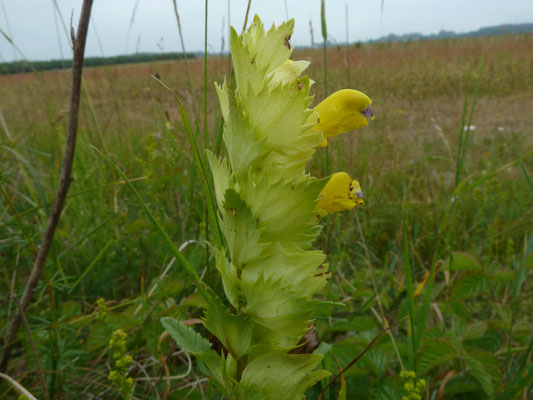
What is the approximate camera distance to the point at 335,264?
67.3 inches

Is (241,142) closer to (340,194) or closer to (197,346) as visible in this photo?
(340,194)

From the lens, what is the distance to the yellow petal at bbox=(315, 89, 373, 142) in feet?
2.26

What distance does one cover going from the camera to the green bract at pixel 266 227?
0.56 meters

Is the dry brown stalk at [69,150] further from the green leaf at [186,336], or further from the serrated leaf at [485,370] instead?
the serrated leaf at [485,370]

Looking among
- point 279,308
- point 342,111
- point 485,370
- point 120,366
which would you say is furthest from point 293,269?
point 485,370

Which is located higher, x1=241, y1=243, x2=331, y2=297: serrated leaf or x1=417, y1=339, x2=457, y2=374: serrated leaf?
x1=241, y1=243, x2=331, y2=297: serrated leaf

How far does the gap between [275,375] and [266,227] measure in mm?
219

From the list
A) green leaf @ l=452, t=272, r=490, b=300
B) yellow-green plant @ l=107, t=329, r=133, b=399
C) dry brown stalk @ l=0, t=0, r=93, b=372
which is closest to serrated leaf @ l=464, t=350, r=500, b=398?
green leaf @ l=452, t=272, r=490, b=300

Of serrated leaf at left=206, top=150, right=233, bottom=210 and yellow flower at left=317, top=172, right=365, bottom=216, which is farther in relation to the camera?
yellow flower at left=317, top=172, right=365, bottom=216

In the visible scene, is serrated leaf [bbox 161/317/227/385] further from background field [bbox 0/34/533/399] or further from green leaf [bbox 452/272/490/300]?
green leaf [bbox 452/272/490/300]

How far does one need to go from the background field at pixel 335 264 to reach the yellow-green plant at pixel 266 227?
7.4 inches

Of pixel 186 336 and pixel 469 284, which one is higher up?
pixel 186 336

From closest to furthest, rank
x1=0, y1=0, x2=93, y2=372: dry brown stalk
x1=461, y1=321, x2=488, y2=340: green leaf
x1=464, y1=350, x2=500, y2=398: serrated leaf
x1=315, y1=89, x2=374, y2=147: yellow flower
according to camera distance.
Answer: x1=315, y1=89, x2=374, y2=147: yellow flower → x1=0, y1=0, x2=93, y2=372: dry brown stalk → x1=464, y1=350, x2=500, y2=398: serrated leaf → x1=461, y1=321, x2=488, y2=340: green leaf

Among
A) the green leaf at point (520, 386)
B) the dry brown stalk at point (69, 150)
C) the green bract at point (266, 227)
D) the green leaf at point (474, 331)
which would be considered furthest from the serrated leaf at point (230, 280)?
the green leaf at point (474, 331)
